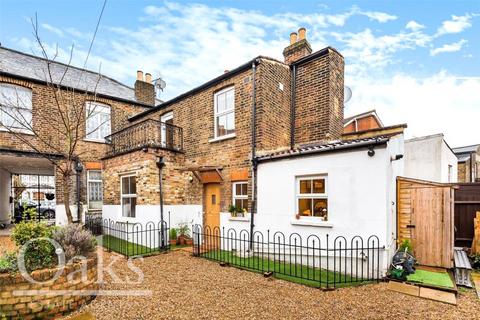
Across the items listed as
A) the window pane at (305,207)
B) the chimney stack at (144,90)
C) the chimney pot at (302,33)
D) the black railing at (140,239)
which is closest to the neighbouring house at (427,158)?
the window pane at (305,207)

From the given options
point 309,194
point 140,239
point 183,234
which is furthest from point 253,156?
point 140,239

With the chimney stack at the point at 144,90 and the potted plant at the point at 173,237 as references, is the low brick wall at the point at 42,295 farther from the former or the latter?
the chimney stack at the point at 144,90

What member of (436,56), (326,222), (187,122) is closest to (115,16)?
(187,122)

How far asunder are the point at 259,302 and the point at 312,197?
11.4ft

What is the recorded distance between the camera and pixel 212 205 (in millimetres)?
10477

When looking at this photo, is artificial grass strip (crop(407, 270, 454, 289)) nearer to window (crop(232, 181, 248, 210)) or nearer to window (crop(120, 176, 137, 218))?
window (crop(232, 181, 248, 210))

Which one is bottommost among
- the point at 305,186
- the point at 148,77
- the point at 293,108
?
the point at 305,186

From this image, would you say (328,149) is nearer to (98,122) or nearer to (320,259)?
(320,259)

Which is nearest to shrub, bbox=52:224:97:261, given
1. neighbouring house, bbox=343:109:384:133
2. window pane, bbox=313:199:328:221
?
window pane, bbox=313:199:328:221

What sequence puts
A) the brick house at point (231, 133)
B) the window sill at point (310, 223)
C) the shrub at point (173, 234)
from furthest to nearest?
the shrub at point (173, 234), the brick house at point (231, 133), the window sill at point (310, 223)

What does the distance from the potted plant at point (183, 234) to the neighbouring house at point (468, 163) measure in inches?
704

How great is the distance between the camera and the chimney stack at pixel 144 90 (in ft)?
57.7

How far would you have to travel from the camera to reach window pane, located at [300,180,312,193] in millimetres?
7616

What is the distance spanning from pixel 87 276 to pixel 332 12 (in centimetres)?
971
